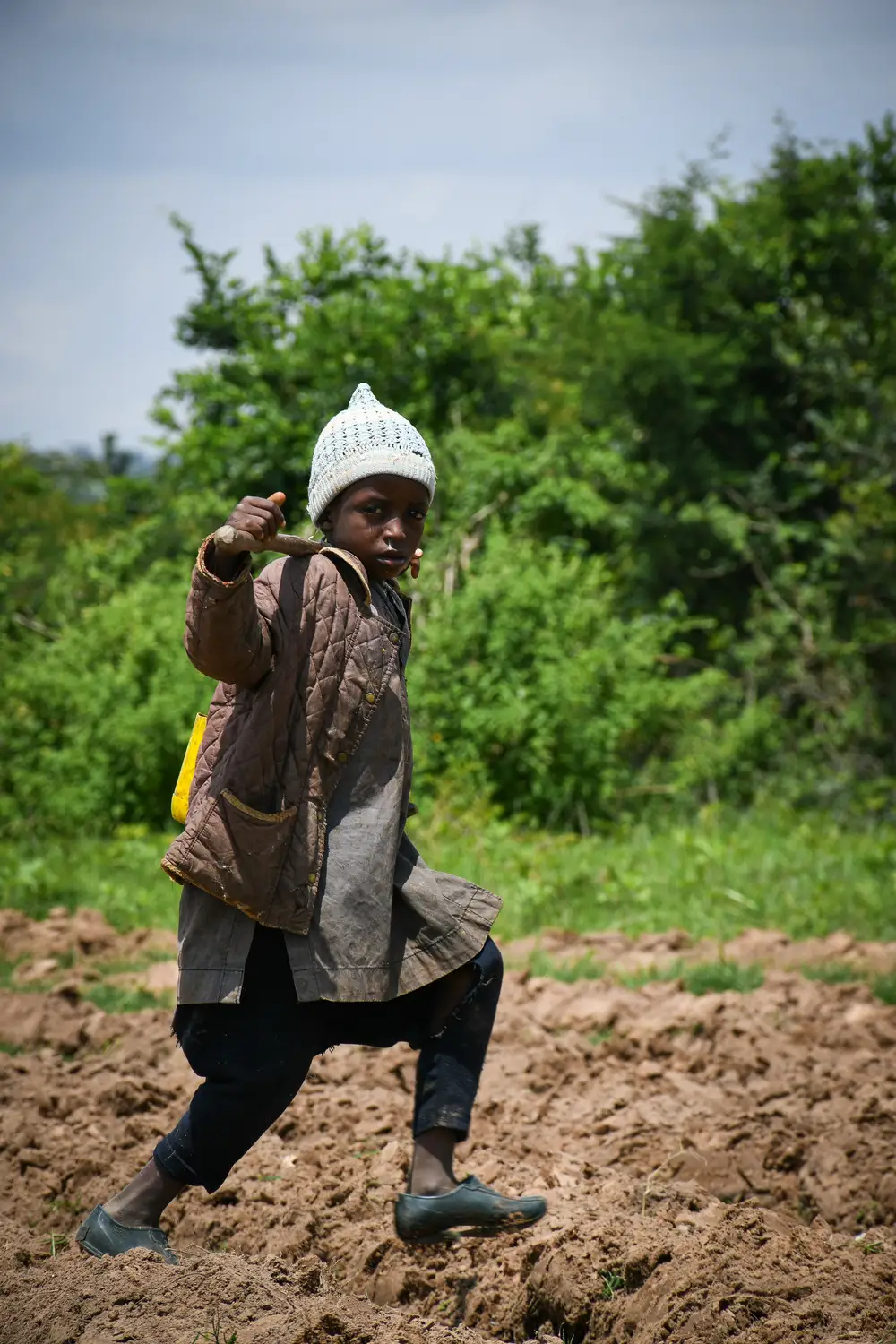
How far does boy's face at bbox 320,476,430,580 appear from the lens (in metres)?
2.99

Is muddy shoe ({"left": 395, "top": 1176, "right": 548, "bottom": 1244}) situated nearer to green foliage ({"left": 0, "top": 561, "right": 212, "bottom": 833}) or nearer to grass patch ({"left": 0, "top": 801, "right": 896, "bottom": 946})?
grass patch ({"left": 0, "top": 801, "right": 896, "bottom": 946})

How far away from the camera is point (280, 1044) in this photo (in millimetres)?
2863

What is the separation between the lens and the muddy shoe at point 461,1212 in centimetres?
292

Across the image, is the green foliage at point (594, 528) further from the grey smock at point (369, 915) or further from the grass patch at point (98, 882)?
the grey smock at point (369, 915)

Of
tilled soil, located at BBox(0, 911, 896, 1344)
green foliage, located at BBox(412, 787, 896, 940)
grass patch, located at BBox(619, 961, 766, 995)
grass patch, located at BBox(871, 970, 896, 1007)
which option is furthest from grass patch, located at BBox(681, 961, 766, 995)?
green foliage, located at BBox(412, 787, 896, 940)

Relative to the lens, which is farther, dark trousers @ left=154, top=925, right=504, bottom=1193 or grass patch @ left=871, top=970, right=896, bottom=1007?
grass patch @ left=871, top=970, right=896, bottom=1007

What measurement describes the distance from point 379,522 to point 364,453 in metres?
0.15

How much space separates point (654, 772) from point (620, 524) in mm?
2905

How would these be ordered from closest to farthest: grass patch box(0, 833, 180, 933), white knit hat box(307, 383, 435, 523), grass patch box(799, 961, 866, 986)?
white knit hat box(307, 383, 435, 523) < grass patch box(799, 961, 866, 986) < grass patch box(0, 833, 180, 933)

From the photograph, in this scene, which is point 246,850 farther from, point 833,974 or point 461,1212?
point 833,974

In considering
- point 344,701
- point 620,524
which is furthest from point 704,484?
point 344,701

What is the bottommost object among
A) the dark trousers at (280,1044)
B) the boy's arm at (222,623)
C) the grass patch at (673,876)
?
the grass patch at (673,876)

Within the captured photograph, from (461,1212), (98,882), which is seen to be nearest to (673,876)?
(98,882)

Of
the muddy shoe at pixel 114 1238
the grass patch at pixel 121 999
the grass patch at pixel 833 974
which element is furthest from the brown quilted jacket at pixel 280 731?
the grass patch at pixel 833 974
